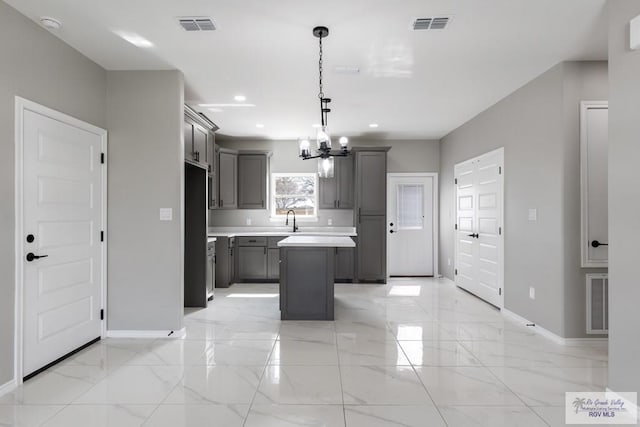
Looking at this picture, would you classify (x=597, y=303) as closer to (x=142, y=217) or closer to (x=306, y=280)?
(x=306, y=280)

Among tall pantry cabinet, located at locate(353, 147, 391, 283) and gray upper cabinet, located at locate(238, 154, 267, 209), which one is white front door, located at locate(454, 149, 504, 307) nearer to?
tall pantry cabinet, located at locate(353, 147, 391, 283)

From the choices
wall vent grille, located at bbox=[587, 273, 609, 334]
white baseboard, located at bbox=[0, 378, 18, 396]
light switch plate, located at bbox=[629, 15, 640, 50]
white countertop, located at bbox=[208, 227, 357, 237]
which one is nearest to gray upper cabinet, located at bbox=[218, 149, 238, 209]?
white countertop, located at bbox=[208, 227, 357, 237]

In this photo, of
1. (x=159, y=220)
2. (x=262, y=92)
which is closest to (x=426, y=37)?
(x=262, y=92)

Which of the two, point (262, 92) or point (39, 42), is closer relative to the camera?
point (39, 42)

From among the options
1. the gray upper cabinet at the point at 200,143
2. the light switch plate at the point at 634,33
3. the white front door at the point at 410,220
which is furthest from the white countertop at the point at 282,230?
the light switch plate at the point at 634,33

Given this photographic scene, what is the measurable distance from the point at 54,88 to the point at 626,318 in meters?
4.49

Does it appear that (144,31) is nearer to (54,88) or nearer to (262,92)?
(54,88)

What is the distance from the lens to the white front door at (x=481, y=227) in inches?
184

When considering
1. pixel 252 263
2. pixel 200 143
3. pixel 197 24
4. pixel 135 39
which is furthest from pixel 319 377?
pixel 252 263

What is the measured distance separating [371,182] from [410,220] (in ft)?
3.90

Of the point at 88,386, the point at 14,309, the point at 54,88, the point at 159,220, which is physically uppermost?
the point at 54,88

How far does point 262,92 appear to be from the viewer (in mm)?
4348

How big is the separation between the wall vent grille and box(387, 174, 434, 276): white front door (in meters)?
3.60

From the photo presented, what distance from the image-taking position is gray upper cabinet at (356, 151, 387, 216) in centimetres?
646
